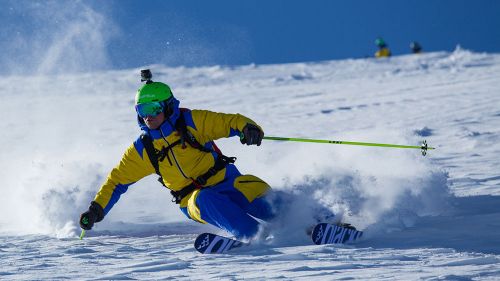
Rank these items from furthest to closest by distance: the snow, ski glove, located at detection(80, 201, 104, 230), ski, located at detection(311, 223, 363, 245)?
ski glove, located at detection(80, 201, 104, 230) → ski, located at detection(311, 223, 363, 245) → the snow

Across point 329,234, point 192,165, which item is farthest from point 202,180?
point 329,234

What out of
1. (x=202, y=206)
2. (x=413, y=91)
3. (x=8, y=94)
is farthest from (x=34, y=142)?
(x=8, y=94)

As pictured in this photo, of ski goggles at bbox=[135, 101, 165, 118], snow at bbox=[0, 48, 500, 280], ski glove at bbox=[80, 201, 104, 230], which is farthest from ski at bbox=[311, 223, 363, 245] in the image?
ski glove at bbox=[80, 201, 104, 230]

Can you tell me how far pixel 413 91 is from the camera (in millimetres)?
20250

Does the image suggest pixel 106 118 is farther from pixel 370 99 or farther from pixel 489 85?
pixel 489 85

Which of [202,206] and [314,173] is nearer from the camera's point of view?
[202,206]

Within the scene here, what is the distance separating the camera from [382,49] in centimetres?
3656

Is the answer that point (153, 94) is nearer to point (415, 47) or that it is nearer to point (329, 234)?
point (329, 234)

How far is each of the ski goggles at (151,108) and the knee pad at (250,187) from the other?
819 millimetres

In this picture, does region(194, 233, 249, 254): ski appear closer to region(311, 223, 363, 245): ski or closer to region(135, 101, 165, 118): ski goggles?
region(311, 223, 363, 245): ski

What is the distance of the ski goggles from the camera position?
227 inches

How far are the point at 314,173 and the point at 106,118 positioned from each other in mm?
13386

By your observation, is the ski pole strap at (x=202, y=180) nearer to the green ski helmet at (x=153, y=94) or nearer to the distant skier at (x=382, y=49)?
the green ski helmet at (x=153, y=94)

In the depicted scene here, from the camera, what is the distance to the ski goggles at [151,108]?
5.77 meters
